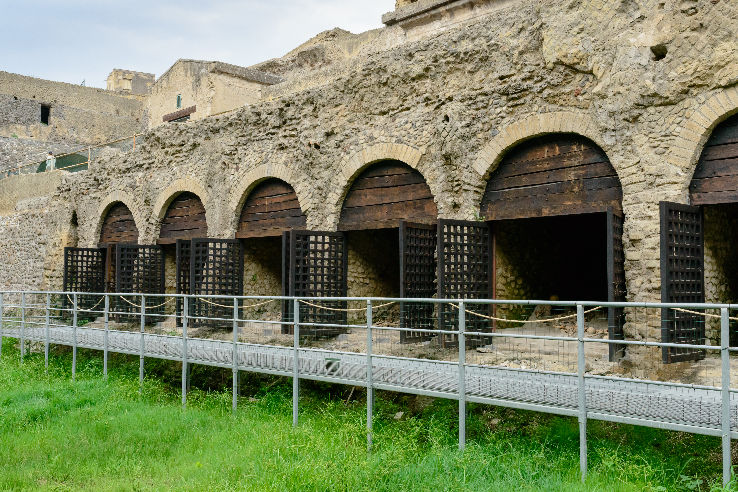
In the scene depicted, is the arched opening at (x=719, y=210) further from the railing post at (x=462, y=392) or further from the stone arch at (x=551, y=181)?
the railing post at (x=462, y=392)

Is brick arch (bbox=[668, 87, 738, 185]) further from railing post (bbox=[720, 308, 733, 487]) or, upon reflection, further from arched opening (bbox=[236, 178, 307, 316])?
arched opening (bbox=[236, 178, 307, 316])

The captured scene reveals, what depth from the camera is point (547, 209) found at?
30.0 ft

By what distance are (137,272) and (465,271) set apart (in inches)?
334

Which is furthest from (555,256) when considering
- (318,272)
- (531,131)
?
(318,272)

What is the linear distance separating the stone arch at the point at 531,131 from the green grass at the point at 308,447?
354cm

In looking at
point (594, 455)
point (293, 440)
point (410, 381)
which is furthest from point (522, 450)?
point (293, 440)

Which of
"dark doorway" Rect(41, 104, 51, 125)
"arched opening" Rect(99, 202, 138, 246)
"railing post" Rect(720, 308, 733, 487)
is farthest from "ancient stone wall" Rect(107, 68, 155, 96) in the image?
"railing post" Rect(720, 308, 733, 487)

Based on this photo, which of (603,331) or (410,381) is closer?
(410,381)

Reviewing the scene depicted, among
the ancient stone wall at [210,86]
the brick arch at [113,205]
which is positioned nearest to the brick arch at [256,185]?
the brick arch at [113,205]

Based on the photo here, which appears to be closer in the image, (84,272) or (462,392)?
(462,392)

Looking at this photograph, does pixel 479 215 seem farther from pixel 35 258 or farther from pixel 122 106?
pixel 122 106

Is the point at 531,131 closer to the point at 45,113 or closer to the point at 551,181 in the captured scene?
the point at 551,181

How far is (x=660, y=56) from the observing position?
823 centimetres

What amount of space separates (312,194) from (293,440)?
19.9 ft
